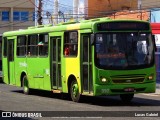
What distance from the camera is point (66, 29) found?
18.6 meters

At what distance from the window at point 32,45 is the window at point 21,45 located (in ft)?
2.11

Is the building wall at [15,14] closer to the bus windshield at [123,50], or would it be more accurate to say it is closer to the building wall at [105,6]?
the building wall at [105,6]

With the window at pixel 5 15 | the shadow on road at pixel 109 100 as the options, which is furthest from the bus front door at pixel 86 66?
the window at pixel 5 15

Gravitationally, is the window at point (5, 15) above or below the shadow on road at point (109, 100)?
above

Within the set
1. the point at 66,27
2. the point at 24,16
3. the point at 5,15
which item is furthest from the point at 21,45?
the point at 24,16

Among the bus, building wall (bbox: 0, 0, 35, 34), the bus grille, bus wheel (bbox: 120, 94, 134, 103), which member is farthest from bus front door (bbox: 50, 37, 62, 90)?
building wall (bbox: 0, 0, 35, 34)

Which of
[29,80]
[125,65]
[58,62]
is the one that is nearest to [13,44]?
[29,80]

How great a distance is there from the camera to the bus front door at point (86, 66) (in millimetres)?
16855

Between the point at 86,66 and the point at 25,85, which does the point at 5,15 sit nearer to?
the point at 25,85

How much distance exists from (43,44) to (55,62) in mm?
1341

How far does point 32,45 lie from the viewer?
2167cm

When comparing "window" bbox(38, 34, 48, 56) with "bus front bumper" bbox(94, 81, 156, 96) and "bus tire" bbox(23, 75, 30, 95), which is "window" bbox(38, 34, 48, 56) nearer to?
"bus tire" bbox(23, 75, 30, 95)

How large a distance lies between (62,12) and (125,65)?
34.8 m

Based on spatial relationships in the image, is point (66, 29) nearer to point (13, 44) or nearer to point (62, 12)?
point (13, 44)
